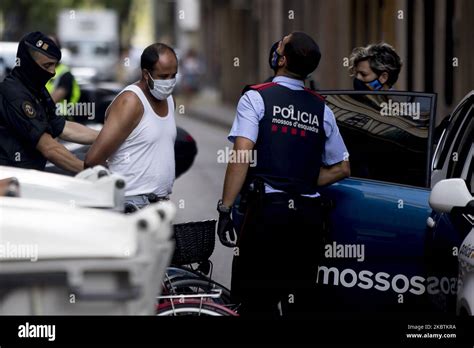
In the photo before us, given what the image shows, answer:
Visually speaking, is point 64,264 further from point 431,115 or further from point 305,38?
point 431,115

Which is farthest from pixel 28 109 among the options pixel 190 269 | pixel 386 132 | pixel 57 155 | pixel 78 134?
pixel 386 132

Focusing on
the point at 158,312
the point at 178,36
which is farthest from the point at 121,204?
the point at 178,36

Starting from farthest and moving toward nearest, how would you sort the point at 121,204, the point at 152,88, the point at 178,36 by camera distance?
the point at 178,36 < the point at 152,88 < the point at 121,204

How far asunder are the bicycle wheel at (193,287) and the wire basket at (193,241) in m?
0.09

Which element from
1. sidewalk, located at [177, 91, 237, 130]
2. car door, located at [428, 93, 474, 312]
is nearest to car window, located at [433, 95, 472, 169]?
car door, located at [428, 93, 474, 312]

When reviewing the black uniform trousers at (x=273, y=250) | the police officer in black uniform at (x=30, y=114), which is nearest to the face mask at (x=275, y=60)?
the black uniform trousers at (x=273, y=250)

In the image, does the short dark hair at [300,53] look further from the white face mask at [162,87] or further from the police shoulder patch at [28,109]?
the police shoulder patch at [28,109]

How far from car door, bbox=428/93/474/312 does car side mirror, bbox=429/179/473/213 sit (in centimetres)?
6

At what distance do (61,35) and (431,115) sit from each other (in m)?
52.8

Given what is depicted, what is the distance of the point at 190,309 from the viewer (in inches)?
210

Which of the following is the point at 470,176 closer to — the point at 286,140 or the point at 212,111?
the point at 286,140

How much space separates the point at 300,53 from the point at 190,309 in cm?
141

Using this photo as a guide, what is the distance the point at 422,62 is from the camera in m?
21.7

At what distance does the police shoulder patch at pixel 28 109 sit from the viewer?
6605mm
